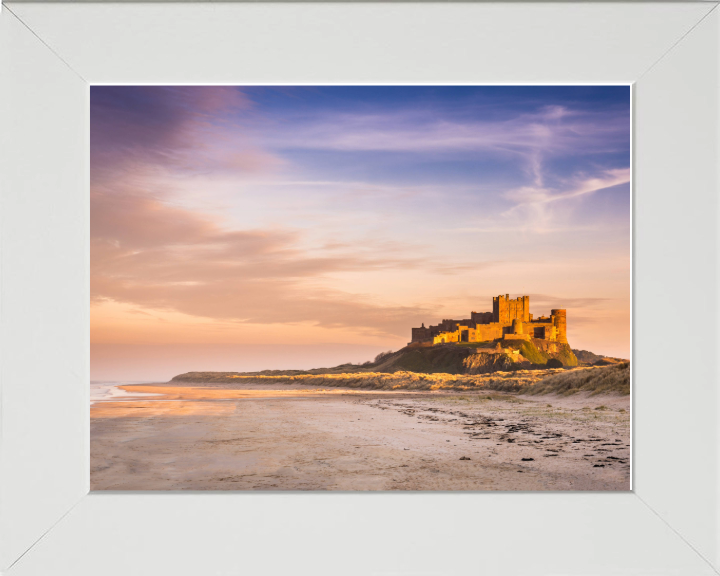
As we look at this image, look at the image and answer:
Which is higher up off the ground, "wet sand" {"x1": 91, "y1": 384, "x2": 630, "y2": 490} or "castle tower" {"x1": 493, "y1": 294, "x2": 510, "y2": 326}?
"castle tower" {"x1": 493, "y1": 294, "x2": 510, "y2": 326}

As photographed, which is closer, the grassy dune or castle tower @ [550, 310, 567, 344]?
castle tower @ [550, 310, 567, 344]

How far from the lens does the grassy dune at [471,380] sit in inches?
307

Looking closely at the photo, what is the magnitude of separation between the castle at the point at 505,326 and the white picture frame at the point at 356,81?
5.09 m

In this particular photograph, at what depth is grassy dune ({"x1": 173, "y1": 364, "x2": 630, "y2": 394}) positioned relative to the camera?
307 inches

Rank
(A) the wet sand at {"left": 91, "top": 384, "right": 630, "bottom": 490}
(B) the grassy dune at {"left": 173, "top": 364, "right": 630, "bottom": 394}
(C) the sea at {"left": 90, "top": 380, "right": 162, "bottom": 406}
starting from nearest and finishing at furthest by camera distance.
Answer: (A) the wet sand at {"left": 91, "top": 384, "right": 630, "bottom": 490} → (C) the sea at {"left": 90, "top": 380, "right": 162, "bottom": 406} → (B) the grassy dune at {"left": 173, "top": 364, "right": 630, "bottom": 394}

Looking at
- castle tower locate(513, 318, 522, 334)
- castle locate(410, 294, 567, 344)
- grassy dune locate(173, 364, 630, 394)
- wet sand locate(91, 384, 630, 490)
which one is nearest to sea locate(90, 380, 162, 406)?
wet sand locate(91, 384, 630, 490)

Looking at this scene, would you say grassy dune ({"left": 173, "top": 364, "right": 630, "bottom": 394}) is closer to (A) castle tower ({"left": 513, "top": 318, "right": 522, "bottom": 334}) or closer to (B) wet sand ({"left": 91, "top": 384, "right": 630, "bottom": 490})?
(B) wet sand ({"left": 91, "top": 384, "right": 630, "bottom": 490})

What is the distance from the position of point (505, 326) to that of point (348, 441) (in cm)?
262

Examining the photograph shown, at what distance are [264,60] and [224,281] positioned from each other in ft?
19.1

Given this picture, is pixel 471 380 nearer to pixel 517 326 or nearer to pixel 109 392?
pixel 517 326

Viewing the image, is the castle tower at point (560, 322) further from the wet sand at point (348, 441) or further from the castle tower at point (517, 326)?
the wet sand at point (348, 441)

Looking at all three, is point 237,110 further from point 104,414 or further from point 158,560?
point 158,560

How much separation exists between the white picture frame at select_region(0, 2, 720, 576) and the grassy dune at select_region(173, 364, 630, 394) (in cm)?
560

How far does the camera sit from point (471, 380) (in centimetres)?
973
